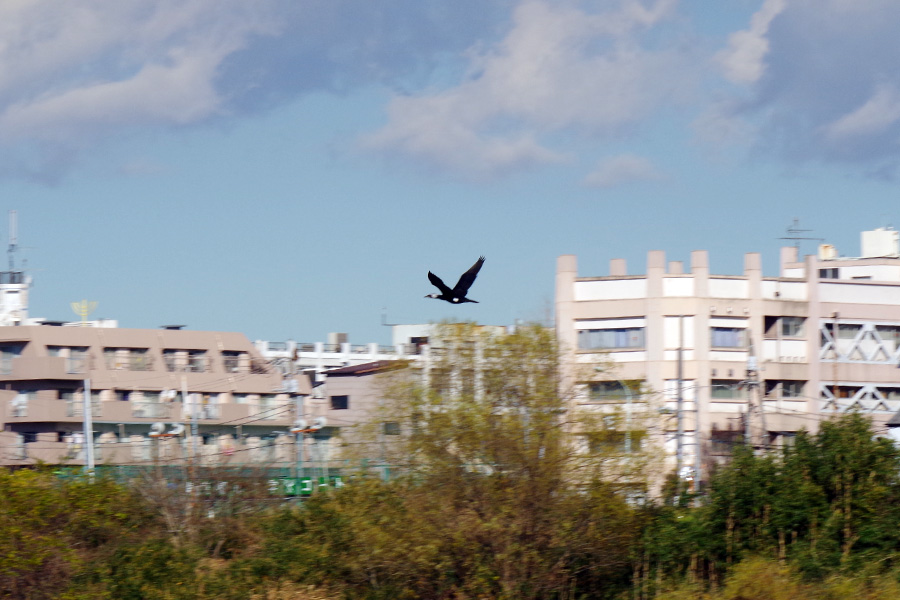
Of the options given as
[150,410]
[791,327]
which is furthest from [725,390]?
[150,410]

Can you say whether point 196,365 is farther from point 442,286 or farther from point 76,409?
point 442,286

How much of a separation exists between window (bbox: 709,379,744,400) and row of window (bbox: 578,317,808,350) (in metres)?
1.87

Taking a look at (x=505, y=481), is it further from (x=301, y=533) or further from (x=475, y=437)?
(x=301, y=533)

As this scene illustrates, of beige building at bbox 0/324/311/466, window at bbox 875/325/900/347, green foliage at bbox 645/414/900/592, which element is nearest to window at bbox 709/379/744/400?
window at bbox 875/325/900/347

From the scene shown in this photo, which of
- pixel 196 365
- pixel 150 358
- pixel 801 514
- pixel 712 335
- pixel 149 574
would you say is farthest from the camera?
pixel 196 365

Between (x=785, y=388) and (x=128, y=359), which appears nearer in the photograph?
(x=785, y=388)

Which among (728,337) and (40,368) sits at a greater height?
(728,337)

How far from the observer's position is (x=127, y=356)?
7456 cm

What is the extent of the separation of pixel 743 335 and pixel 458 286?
46.2 metres

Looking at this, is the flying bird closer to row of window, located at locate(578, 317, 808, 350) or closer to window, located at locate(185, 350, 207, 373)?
row of window, located at locate(578, 317, 808, 350)

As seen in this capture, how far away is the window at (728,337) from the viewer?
69.8 meters

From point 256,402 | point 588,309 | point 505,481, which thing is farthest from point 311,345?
point 505,481

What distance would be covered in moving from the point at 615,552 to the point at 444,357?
6119 mm

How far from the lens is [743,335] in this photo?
230 feet
